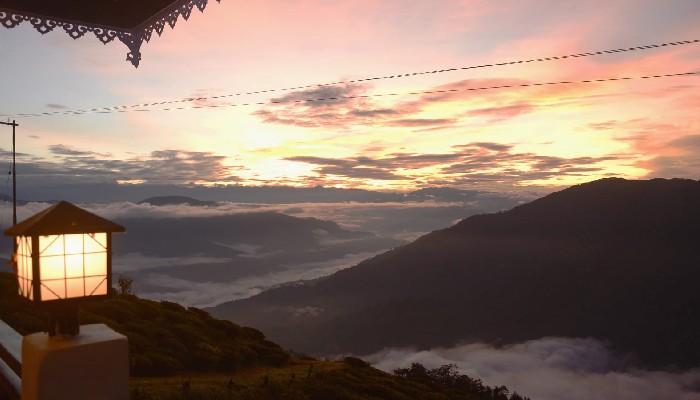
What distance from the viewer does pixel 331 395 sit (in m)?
12.4

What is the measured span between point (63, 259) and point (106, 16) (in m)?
3.08

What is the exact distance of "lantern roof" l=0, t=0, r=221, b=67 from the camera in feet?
16.4

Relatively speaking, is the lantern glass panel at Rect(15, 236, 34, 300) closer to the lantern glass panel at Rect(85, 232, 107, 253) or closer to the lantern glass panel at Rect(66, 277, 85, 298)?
the lantern glass panel at Rect(66, 277, 85, 298)

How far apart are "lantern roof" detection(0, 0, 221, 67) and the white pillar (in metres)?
3.26

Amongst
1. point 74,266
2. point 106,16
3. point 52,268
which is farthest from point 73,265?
point 106,16

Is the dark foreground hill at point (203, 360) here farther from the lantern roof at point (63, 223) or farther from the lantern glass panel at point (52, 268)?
the lantern roof at point (63, 223)

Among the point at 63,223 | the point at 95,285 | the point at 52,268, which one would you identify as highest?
the point at 63,223

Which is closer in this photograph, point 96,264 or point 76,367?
point 76,367

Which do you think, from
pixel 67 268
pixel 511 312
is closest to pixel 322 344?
pixel 511 312

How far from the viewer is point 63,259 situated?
338 centimetres

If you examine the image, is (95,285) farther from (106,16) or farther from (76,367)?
(106,16)

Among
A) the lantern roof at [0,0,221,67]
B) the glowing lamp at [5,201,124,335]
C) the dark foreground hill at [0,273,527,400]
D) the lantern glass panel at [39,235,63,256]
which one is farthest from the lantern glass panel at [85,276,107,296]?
the dark foreground hill at [0,273,527,400]

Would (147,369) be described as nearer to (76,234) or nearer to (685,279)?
(76,234)

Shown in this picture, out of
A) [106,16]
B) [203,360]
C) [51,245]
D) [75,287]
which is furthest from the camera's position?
[203,360]
